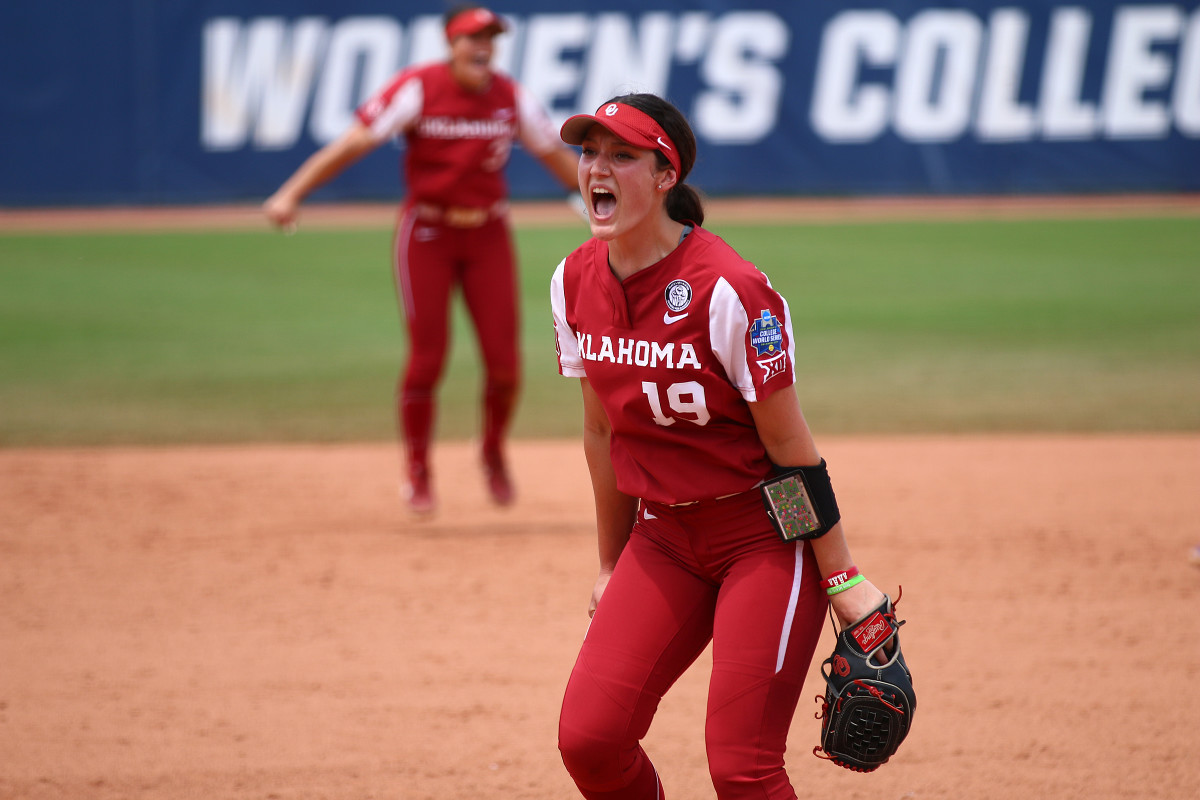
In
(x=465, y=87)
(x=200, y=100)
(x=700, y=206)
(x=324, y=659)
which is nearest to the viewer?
(x=700, y=206)

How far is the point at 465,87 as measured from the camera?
6.41m

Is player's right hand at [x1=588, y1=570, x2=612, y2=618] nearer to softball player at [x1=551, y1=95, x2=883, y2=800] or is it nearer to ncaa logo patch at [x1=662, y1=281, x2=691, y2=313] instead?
softball player at [x1=551, y1=95, x2=883, y2=800]

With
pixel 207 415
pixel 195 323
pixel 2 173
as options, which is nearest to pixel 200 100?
pixel 2 173

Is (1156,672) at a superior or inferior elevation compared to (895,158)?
superior

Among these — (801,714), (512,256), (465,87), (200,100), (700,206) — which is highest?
(700,206)

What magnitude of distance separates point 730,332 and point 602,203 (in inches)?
16.9

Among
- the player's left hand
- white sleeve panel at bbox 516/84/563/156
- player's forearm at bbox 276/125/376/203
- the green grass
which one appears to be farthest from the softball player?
the green grass

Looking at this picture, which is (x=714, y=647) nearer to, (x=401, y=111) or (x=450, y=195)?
(x=450, y=195)

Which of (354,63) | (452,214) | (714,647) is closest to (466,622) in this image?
(452,214)

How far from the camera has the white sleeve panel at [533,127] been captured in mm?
6625

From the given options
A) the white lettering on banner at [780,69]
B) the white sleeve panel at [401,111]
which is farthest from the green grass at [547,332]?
the white sleeve panel at [401,111]

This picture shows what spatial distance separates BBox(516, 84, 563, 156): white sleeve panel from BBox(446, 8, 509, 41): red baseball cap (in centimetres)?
43

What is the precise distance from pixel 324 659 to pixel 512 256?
261cm

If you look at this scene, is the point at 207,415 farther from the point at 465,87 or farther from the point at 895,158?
the point at 895,158
